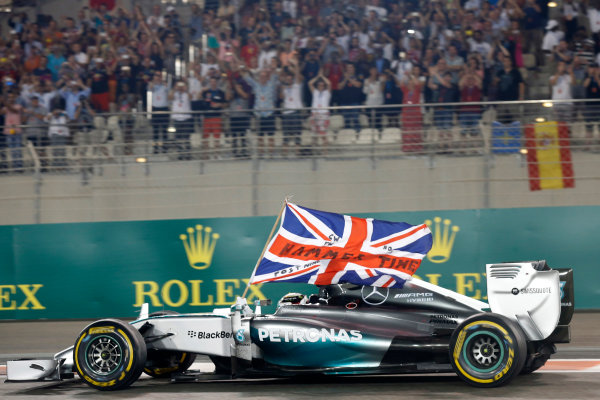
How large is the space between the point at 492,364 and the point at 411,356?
2.14 ft

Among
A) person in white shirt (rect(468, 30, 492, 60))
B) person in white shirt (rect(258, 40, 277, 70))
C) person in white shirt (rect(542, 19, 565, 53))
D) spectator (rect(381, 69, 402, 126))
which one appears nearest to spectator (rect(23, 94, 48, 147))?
person in white shirt (rect(258, 40, 277, 70))

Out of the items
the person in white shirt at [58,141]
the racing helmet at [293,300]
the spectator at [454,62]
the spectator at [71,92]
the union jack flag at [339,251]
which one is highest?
the spectator at [454,62]

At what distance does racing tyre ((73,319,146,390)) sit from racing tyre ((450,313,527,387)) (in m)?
2.68

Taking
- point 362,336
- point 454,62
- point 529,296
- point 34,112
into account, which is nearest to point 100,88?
point 34,112

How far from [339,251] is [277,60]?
8041 millimetres

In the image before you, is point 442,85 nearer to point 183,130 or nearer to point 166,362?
point 183,130

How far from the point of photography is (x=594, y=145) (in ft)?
39.9

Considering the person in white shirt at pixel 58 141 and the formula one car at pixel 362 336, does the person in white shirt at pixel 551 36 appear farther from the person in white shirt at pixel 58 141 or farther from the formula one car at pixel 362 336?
the formula one car at pixel 362 336

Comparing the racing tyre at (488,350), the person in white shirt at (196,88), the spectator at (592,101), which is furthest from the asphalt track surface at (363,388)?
the person in white shirt at (196,88)

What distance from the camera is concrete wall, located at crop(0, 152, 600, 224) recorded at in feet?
40.4

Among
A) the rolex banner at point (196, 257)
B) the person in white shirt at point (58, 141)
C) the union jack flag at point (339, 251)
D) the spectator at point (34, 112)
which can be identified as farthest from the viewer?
the spectator at point (34, 112)

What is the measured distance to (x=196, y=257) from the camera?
1247 cm

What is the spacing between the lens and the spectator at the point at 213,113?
1288 cm

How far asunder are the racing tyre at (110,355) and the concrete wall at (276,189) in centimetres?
533
